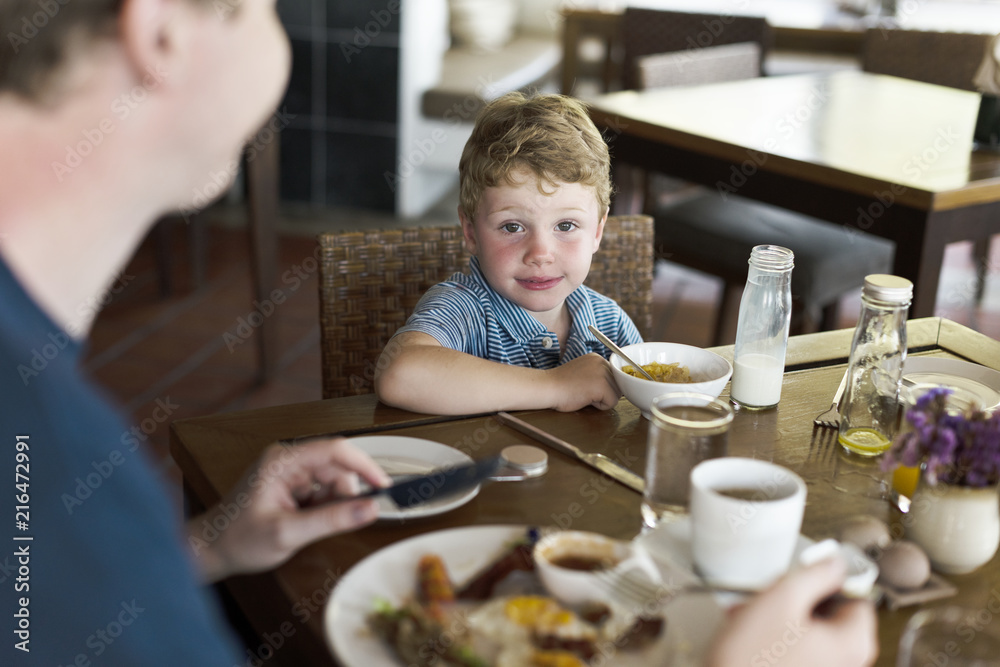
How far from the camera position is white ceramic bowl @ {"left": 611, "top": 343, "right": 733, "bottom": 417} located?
3.49ft

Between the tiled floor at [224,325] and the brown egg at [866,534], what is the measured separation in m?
1.88

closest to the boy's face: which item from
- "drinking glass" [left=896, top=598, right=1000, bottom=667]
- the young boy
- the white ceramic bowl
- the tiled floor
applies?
the young boy

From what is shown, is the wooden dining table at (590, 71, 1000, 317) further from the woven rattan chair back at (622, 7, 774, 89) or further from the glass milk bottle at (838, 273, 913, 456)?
the glass milk bottle at (838, 273, 913, 456)

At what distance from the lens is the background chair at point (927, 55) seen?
10.3ft

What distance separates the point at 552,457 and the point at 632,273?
69 centimetres

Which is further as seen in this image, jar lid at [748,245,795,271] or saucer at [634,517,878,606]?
jar lid at [748,245,795,271]

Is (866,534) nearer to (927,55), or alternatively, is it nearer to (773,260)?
(773,260)

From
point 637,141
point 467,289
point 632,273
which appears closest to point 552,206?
point 467,289

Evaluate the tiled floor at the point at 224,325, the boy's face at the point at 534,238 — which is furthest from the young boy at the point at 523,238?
the tiled floor at the point at 224,325

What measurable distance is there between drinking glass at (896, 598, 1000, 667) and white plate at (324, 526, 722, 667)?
0.43 ft

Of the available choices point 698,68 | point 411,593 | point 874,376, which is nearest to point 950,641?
point 411,593

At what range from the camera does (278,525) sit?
2.58 feet

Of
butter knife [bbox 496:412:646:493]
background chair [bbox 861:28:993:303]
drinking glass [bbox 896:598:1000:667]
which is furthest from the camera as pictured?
background chair [bbox 861:28:993:303]

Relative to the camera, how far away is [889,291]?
1.00 m
